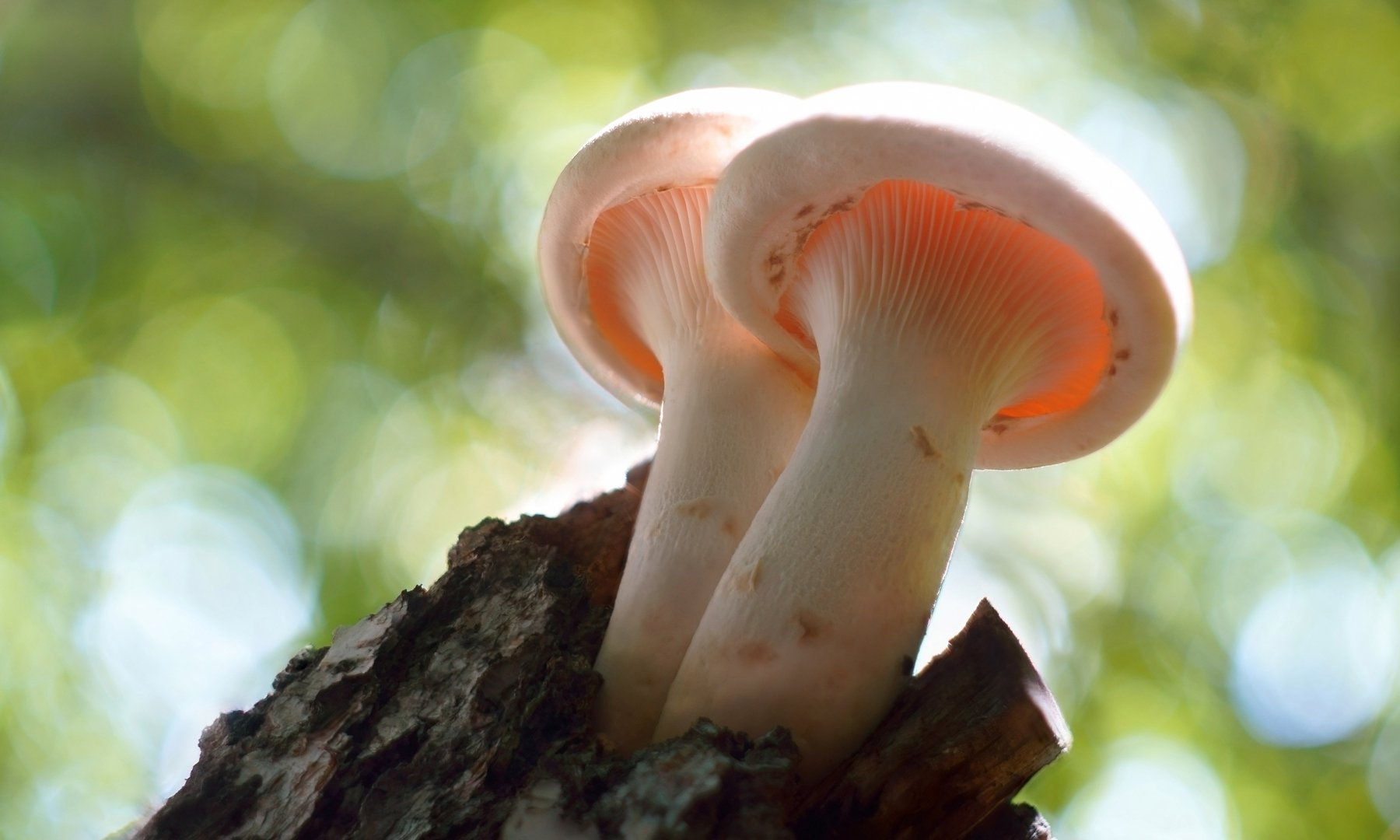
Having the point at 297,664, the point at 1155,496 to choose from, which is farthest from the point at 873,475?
the point at 1155,496

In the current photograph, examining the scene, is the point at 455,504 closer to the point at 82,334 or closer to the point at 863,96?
the point at 82,334

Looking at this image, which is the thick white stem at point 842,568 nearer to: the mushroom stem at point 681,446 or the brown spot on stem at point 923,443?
the brown spot on stem at point 923,443

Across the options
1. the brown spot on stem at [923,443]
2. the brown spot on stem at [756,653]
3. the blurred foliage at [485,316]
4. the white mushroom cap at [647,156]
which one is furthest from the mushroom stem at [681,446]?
the blurred foliage at [485,316]

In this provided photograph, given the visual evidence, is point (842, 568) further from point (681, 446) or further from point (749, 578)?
point (681, 446)

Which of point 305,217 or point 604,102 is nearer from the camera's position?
point 305,217

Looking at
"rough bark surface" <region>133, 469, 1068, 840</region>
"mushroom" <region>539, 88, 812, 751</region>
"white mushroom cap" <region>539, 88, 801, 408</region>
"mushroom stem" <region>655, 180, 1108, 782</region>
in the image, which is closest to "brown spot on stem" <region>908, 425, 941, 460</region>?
"mushroom stem" <region>655, 180, 1108, 782</region>

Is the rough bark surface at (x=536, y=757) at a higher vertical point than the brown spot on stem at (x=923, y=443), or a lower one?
lower
